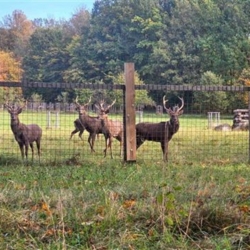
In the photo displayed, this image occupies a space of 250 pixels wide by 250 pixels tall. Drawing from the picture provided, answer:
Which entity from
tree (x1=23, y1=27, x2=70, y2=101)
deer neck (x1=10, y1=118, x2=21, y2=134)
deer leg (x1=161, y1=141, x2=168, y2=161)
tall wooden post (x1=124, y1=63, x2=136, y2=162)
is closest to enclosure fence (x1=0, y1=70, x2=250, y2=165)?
tall wooden post (x1=124, y1=63, x2=136, y2=162)

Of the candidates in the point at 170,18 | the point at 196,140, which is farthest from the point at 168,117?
the point at 170,18

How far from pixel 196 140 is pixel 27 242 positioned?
1002 cm

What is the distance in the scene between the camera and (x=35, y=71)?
174 ft

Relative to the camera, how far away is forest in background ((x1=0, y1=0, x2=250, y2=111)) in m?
49.4

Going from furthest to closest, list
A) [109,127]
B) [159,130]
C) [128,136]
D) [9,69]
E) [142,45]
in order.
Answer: [142,45] < [9,69] < [109,127] < [159,130] < [128,136]

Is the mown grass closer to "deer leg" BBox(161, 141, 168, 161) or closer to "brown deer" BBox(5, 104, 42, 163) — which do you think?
"deer leg" BBox(161, 141, 168, 161)

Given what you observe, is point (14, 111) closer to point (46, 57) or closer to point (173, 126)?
point (173, 126)

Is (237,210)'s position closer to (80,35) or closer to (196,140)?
(196,140)

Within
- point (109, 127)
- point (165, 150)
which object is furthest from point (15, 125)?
point (165, 150)

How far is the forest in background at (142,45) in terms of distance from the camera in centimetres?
4941

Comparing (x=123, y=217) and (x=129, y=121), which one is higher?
(x=129, y=121)

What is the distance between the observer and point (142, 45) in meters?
53.3

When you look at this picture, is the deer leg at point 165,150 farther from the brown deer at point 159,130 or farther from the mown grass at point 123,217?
the mown grass at point 123,217

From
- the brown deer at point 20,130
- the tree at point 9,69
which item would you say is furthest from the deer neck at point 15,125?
the tree at point 9,69
